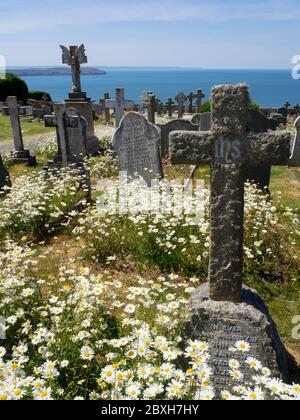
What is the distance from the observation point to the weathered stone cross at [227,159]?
3.02 m

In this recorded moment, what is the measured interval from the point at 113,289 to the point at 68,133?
19.1ft

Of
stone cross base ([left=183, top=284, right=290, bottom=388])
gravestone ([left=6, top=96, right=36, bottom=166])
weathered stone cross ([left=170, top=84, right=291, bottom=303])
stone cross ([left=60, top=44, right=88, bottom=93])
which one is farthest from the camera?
stone cross ([left=60, top=44, right=88, bottom=93])

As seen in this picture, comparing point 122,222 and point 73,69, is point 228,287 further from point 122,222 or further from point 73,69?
point 73,69

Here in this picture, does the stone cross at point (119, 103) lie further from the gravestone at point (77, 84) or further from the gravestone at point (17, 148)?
the gravestone at point (17, 148)

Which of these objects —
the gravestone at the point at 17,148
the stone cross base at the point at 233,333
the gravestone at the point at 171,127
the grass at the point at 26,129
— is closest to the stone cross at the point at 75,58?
the gravestone at the point at 17,148

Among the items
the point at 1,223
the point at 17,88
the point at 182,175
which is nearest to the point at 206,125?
the point at 182,175

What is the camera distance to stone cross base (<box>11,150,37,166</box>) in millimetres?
13565

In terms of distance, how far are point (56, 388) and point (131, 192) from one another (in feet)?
15.5

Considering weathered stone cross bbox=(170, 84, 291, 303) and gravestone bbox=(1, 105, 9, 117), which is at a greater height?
weathered stone cross bbox=(170, 84, 291, 303)

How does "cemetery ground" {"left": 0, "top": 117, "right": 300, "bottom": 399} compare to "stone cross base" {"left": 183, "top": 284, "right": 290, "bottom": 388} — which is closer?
"cemetery ground" {"left": 0, "top": 117, "right": 300, "bottom": 399}

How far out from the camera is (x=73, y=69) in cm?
1576

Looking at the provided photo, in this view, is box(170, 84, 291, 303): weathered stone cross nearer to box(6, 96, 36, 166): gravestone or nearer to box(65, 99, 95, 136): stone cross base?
box(6, 96, 36, 166): gravestone

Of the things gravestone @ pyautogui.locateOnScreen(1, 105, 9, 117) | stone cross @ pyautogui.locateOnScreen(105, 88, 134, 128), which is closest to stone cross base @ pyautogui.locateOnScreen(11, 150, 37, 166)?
stone cross @ pyautogui.locateOnScreen(105, 88, 134, 128)

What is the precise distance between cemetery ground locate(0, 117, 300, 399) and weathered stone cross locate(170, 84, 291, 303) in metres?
0.49
